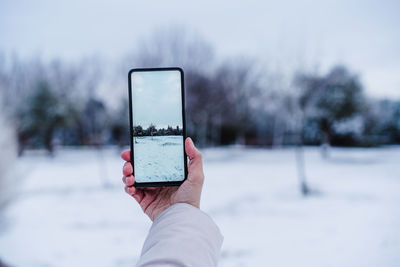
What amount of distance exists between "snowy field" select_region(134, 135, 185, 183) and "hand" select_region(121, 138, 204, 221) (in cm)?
3

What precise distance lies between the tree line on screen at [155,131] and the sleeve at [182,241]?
283mm

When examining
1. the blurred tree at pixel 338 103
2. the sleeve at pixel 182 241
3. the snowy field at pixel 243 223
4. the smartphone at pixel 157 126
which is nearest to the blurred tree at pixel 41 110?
the snowy field at pixel 243 223

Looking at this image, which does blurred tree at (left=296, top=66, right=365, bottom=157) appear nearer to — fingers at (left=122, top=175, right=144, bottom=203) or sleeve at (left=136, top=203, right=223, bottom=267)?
fingers at (left=122, top=175, right=144, bottom=203)

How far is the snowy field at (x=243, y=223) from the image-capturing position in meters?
2.23

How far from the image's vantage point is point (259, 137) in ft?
50.1

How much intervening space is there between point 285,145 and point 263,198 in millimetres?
10279

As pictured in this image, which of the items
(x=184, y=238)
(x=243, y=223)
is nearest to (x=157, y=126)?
(x=184, y=238)

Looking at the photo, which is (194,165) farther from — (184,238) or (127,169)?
(184,238)

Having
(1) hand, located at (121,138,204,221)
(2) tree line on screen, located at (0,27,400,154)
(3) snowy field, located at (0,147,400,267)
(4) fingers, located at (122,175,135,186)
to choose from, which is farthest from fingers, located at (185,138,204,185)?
(2) tree line on screen, located at (0,27,400,154)

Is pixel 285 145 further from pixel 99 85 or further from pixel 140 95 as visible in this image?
pixel 140 95

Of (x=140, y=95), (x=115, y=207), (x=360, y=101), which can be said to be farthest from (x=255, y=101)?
(x=140, y=95)

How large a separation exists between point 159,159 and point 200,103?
842cm

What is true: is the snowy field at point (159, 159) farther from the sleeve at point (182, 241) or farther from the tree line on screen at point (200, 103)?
the tree line on screen at point (200, 103)

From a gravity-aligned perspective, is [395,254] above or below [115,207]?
above
